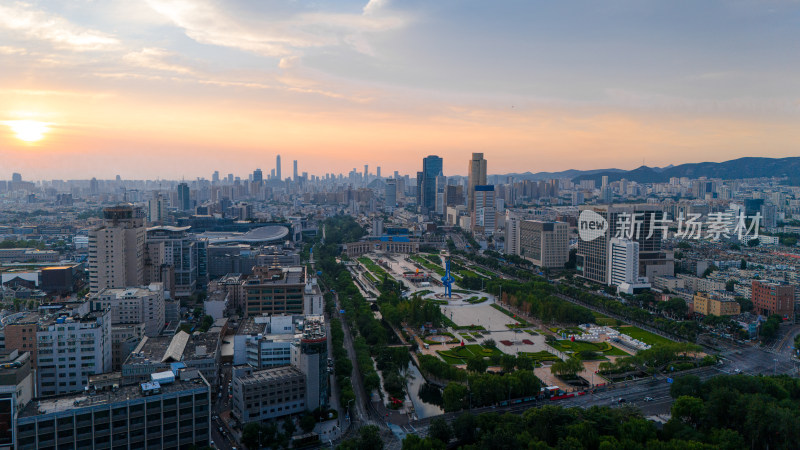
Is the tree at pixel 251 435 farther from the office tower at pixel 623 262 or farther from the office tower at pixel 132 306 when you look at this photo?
the office tower at pixel 623 262

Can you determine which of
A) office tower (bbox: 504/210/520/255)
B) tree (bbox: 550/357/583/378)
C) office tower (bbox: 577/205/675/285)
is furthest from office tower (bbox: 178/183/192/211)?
tree (bbox: 550/357/583/378)

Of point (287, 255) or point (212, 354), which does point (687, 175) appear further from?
point (212, 354)

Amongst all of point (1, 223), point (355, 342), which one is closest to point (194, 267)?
point (355, 342)

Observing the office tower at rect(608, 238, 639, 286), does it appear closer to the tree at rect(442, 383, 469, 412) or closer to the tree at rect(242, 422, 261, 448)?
the tree at rect(442, 383, 469, 412)

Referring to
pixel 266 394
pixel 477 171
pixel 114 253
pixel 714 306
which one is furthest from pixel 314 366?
pixel 477 171

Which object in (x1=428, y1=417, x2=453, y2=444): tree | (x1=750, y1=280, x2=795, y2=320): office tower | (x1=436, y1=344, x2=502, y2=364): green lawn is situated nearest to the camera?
(x1=428, y1=417, x2=453, y2=444): tree
